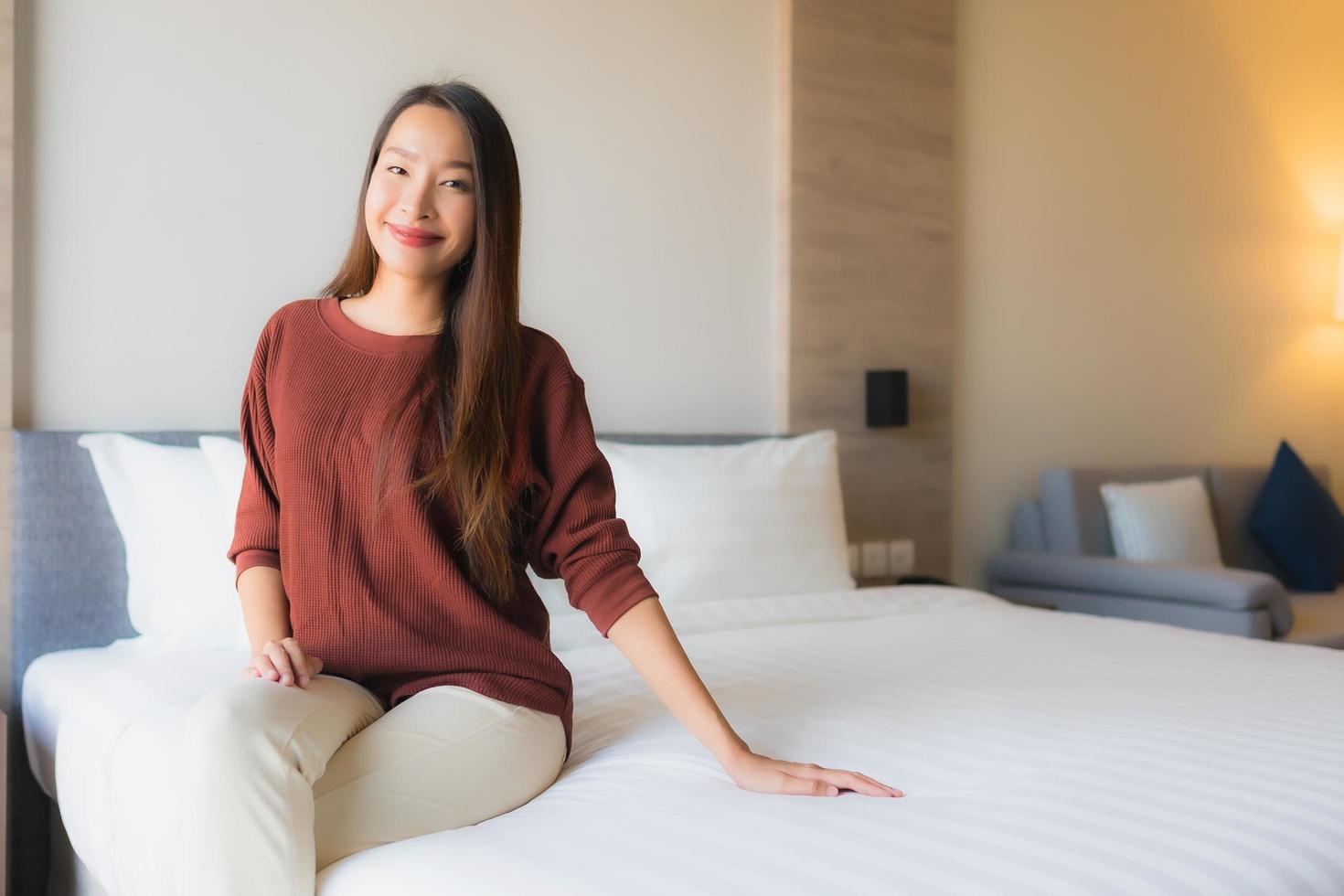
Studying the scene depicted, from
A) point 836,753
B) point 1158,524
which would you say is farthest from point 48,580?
point 1158,524

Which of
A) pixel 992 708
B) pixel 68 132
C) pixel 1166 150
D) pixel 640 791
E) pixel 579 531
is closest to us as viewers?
pixel 640 791

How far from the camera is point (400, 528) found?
4.73 feet

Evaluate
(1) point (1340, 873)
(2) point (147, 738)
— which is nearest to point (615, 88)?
(2) point (147, 738)

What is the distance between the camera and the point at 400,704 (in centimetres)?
138

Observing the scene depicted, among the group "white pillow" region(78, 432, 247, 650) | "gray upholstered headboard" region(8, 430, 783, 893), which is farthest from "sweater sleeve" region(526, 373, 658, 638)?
"gray upholstered headboard" region(8, 430, 783, 893)

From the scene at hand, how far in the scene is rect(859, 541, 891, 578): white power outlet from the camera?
351 centimetres

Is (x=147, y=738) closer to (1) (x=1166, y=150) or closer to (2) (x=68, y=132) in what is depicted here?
(2) (x=68, y=132)

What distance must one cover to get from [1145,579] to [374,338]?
99.4 inches

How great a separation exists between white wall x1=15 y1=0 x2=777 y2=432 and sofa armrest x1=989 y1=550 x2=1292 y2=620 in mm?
1040

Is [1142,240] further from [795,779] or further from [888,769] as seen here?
[795,779]

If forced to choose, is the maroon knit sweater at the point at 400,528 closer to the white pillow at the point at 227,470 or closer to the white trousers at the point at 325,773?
the white trousers at the point at 325,773

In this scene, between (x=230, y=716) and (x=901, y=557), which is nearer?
(x=230, y=716)

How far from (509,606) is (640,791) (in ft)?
1.01

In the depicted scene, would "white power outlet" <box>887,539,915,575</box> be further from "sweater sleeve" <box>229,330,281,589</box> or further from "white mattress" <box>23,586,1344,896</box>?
"sweater sleeve" <box>229,330,281,589</box>
